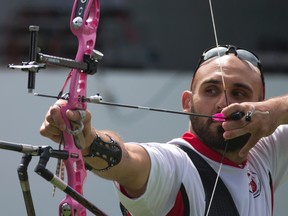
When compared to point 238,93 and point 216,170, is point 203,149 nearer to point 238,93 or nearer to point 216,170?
point 216,170

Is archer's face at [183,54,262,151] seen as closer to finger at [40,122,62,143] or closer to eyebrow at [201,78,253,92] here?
eyebrow at [201,78,253,92]

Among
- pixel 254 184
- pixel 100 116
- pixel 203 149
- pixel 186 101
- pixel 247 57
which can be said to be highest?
pixel 247 57

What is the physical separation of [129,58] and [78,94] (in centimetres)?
305

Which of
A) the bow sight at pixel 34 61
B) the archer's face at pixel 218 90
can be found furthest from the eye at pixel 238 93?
the bow sight at pixel 34 61

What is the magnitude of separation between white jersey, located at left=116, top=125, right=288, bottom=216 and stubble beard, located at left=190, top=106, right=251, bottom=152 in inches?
0.9

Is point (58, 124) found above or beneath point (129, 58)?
above

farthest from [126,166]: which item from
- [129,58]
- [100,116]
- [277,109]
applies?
[129,58]

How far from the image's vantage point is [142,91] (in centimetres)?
570

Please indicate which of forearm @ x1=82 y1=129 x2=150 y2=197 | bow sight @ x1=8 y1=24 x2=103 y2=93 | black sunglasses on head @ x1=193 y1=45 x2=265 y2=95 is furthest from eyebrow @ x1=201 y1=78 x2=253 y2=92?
bow sight @ x1=8 y1=24 x2=103 y2=93

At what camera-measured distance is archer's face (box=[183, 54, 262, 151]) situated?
3328 mm

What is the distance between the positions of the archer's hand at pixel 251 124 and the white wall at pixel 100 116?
204cm

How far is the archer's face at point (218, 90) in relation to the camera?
3.33 meters

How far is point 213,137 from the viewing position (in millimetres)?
3326

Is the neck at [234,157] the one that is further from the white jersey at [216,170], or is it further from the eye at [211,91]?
the eye at [211,91]
